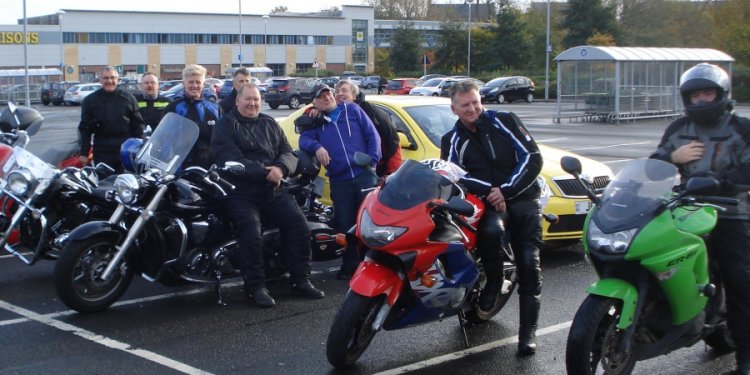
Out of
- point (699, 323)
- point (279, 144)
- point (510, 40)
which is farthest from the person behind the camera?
point (510, 40)

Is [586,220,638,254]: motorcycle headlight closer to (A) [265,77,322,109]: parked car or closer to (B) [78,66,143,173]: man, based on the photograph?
(B) [78,66,143,173]: man

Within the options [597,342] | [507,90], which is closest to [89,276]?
[597,342]

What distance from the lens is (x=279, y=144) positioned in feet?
23.2

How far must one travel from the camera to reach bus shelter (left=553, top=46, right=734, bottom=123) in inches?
1172

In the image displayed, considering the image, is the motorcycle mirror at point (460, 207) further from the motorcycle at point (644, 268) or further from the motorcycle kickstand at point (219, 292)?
the motorcycle kickstand at point (219, 292)

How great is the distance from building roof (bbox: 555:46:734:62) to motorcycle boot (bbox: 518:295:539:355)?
24.9 metres

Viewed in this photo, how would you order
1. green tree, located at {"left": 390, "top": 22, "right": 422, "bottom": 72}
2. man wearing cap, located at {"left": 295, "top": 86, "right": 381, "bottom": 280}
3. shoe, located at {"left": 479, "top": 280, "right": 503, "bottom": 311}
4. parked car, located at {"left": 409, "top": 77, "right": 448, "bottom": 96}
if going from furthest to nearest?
green tree, located at {"left": 390, "top": 22, "right": 422, "bottom": 72}
parked car, located at {"left": 409, "top": 77, "right": 448, "bottom": 96}
man wearing cap, located at {"left": 295, "top": 86, "right": 381, "bottom": 280}
shoe, located at {"left": 479, "top": 280, "right": 503, "bottom": 311}

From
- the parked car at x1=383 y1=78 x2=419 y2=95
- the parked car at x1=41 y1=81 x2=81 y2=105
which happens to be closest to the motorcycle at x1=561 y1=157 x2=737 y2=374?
the parked car at x1=383 y1=78 x2=419 y2=95

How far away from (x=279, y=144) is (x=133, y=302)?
5.76 ft

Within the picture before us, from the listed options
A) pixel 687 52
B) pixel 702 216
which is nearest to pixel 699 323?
pixel 702 216

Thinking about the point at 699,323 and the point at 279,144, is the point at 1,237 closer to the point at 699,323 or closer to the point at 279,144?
the point at 279,144

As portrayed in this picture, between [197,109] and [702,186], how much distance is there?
551cm

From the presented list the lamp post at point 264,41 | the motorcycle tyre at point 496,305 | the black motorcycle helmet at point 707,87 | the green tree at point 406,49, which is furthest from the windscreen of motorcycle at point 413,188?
the lamp post at point 264,41

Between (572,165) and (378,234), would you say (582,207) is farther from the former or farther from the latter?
(378,234)
